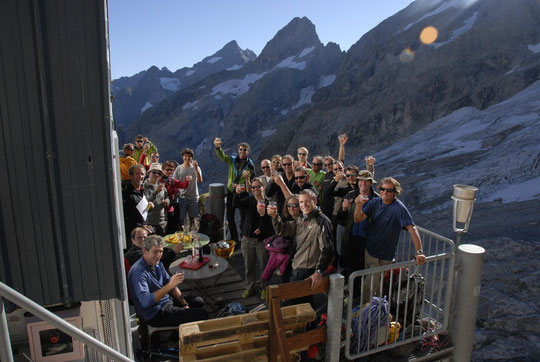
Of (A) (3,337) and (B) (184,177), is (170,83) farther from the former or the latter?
(A) (3,337)

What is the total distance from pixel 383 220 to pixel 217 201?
15.2ft

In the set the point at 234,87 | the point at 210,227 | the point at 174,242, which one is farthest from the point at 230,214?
the point at 234,87

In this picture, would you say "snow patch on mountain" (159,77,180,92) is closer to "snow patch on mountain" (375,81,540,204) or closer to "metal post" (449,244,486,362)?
"snow patch on mountain" (375,81,540,204)

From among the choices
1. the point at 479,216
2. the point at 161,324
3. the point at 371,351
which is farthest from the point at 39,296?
the point at 479,216

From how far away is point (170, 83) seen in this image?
465ft

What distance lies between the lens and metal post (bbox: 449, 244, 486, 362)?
4639 millimetres

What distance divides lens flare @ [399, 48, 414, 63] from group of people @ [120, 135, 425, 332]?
44.9m

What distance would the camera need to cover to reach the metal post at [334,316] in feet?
12.5

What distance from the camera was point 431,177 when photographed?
21.2 m

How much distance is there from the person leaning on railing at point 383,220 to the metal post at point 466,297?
75 cm

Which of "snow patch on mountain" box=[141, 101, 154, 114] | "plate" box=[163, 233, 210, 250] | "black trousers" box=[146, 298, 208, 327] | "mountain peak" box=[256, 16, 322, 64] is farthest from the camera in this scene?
"snow patch on mountain" box=[141, 101, 154, 114]

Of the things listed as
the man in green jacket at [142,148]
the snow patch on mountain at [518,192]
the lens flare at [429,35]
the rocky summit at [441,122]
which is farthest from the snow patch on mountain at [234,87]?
the man in green jacket at [142,148]

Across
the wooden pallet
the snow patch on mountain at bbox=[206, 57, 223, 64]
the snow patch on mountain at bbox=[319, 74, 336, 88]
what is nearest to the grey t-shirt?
the wooden pallet

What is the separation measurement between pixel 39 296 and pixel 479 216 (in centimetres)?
1682
